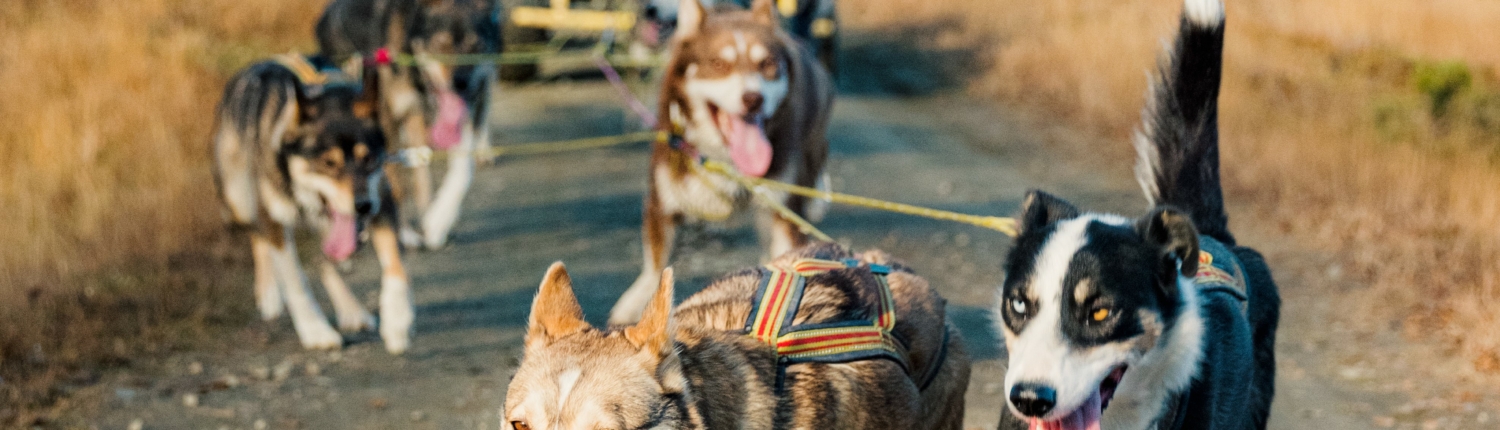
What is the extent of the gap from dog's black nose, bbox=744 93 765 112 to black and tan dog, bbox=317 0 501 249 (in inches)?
119

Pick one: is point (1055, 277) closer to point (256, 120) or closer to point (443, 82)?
point (256, 120)

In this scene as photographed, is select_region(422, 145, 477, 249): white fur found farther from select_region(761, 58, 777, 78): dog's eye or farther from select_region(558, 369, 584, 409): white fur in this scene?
select_region(558, 369, 584, 409): white fur

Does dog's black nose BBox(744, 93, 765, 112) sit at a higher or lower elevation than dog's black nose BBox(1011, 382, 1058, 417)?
lower

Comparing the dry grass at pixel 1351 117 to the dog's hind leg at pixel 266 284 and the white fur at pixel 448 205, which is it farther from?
the dog's hind leg at pixel 266 284

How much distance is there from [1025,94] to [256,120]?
863 cm

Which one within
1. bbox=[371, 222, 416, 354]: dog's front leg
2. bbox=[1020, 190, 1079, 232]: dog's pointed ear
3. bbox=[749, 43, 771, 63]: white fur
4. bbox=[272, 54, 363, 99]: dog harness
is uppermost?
bbox=[1020, 190, 1079, 232]: dog's pointed ear

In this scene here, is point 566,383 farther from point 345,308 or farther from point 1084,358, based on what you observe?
point 345,308

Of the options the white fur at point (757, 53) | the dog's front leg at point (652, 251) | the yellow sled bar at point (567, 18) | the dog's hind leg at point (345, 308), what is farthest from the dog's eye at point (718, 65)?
the yellow sled bar at point (567, 18)

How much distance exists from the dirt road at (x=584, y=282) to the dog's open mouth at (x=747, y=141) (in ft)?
2.59

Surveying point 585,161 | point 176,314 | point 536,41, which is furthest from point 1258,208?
point 536,41

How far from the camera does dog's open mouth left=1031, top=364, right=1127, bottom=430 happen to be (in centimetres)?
286

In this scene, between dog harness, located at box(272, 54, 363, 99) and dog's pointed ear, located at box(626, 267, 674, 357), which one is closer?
dog's pointed ear, located at box(626, 267, 674, 357)

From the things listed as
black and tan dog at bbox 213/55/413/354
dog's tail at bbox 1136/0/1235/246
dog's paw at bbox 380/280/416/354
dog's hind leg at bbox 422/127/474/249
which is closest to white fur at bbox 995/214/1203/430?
dog's tail at bbox 1136/0/1235/246

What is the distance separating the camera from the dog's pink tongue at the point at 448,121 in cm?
867
